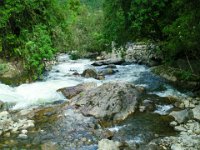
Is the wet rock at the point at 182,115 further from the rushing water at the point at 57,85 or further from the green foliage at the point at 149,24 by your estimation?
the green foliage at the point at 149,24

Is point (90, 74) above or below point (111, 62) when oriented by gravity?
above

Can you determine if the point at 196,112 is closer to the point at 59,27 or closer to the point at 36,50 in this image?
the point at 36,50

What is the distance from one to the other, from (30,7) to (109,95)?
19.1ft

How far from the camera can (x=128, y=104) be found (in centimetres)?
931

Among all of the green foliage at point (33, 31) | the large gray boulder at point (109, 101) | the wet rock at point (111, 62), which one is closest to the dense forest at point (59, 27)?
the green foliage at point (33, 31)

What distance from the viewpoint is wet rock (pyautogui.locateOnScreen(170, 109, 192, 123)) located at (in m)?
8.31

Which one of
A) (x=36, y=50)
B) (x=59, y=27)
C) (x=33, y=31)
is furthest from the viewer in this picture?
(x=59, y=27)

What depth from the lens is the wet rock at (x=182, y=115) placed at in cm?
831

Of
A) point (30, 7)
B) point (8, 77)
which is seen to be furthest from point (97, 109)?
point (30, 7)

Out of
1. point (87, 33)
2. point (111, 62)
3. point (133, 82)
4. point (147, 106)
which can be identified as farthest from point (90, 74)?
point (87, 33)

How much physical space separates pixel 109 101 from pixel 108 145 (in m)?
2.45

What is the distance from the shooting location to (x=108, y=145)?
6.83 meters

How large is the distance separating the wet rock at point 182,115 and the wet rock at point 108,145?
2.11m

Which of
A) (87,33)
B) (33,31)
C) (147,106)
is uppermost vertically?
(33,31)
